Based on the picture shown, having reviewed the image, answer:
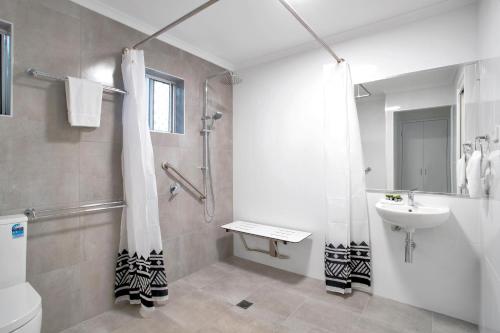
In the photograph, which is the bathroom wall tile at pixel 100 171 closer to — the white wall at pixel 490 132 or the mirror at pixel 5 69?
the mirror at pixel 5 69

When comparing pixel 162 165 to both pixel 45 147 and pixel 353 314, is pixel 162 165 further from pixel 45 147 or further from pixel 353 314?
pixel 353 314

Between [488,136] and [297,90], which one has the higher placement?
[297,90]

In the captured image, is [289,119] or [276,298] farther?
[289,119]

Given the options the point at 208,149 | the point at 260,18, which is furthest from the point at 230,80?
the point at 260,18

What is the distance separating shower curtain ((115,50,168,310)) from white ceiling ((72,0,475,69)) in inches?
15.4

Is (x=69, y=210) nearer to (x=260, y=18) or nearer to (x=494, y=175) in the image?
(x=260, y=18)

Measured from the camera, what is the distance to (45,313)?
1.71 meters

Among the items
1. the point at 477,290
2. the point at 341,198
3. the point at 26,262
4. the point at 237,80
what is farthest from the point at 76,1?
the point at 477,290

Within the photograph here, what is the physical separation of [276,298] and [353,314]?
65 cm

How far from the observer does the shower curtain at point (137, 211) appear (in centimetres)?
203

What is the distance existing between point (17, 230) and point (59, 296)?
62cm

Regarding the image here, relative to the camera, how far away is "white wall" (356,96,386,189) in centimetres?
229

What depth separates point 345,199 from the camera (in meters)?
2.28

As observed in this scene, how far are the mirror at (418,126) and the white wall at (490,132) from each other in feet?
0.58
